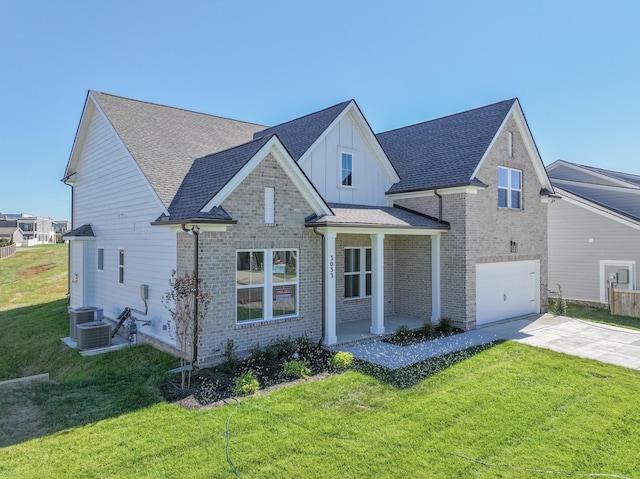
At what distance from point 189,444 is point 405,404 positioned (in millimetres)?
3969

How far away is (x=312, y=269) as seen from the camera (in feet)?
39.1

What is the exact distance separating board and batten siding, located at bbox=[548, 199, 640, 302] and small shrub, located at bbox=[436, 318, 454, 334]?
10674mm

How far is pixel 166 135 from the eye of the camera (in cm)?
1486

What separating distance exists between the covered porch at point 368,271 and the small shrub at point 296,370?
2.33m

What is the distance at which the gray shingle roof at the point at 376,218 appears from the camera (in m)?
11.8

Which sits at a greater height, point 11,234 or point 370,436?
point 11,234

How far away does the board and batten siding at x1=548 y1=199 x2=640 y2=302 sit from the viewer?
752 inches

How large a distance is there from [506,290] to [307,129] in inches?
402

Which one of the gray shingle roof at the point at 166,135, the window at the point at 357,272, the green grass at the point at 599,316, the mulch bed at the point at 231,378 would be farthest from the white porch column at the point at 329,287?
the green grass at the point at 599,316

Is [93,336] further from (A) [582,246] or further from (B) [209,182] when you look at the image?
(A) [582,246]

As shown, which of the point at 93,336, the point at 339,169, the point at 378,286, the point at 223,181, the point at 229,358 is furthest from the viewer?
the point at 339,169

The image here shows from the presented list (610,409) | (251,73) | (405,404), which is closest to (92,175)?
(251,73)

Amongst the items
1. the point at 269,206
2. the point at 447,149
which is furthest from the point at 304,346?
the point at 447,149

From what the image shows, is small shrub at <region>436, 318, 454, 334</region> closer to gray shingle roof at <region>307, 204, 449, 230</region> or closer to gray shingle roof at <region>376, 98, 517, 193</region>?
gray shingle roof at <region>307, 204, 449, 230</region>
